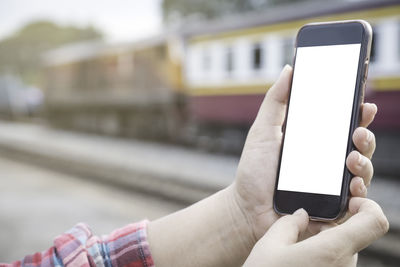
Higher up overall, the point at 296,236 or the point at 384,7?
the point at 384,7

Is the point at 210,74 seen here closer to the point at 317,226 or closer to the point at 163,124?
the point at 163,124

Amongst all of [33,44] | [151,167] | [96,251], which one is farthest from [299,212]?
[33,44]

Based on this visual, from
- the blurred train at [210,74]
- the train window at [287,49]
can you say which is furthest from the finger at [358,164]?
the train window at [287,49]

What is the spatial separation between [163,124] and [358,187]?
1437cm

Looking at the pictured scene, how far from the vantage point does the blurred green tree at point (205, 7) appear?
97.8 feet

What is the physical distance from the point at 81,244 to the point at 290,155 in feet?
2.18

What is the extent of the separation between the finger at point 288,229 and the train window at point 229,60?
1143cm

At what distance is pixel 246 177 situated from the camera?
1.52 metres

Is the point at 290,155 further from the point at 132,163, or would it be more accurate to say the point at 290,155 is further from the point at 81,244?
the point at 132,163

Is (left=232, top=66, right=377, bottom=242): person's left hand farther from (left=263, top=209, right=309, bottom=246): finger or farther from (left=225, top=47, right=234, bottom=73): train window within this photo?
(left=225, top=47, right=234, bottom=73): train window

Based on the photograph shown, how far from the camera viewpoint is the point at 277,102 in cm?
149

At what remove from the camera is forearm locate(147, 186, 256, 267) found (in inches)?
61.4

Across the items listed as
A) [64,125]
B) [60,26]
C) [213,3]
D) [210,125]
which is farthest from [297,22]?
[60,26]

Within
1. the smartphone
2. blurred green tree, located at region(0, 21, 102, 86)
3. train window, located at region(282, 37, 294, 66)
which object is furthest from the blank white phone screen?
blurred green tree, located at region(0, 21, 102, 86)
